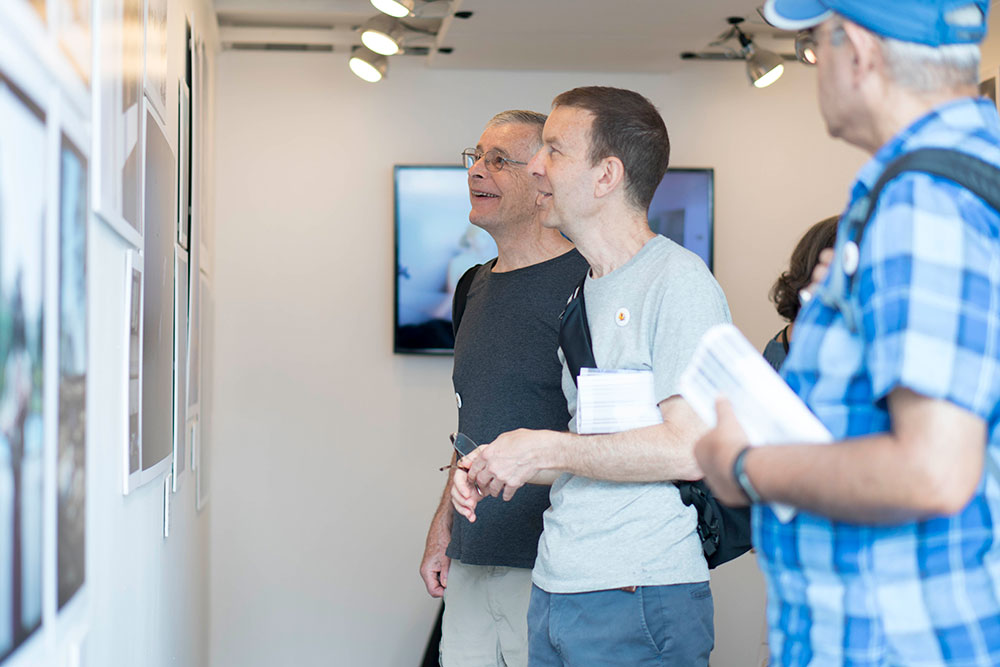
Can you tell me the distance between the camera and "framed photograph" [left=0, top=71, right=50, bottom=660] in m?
0.90

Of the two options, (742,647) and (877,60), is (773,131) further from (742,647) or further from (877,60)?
(877,60)

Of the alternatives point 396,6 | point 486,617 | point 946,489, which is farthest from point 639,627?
point 396,6

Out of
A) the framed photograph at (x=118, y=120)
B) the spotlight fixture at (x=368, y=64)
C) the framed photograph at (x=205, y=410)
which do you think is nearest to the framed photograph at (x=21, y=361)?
the framed photograph at (x=118, y=120)

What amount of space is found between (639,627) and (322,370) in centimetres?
291

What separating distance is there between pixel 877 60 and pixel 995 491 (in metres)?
0.45

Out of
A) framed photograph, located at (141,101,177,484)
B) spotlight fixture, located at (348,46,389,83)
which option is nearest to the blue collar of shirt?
framed photograph, located at (141,101,177,484)

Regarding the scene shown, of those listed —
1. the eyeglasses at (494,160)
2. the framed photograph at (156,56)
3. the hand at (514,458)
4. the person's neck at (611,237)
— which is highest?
the framed photograph at (156,56)

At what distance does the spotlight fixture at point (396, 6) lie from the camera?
3.38 meters

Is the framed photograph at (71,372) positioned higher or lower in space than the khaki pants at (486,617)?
higher

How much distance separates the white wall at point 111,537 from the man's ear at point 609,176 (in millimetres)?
879

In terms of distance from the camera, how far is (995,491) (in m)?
0.99

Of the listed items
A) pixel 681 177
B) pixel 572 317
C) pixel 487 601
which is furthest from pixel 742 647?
pixel 572 317

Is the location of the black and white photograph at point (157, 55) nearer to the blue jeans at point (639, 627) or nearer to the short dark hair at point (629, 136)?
the short dark hair at point (629, 136)

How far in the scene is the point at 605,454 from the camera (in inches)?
67.3
